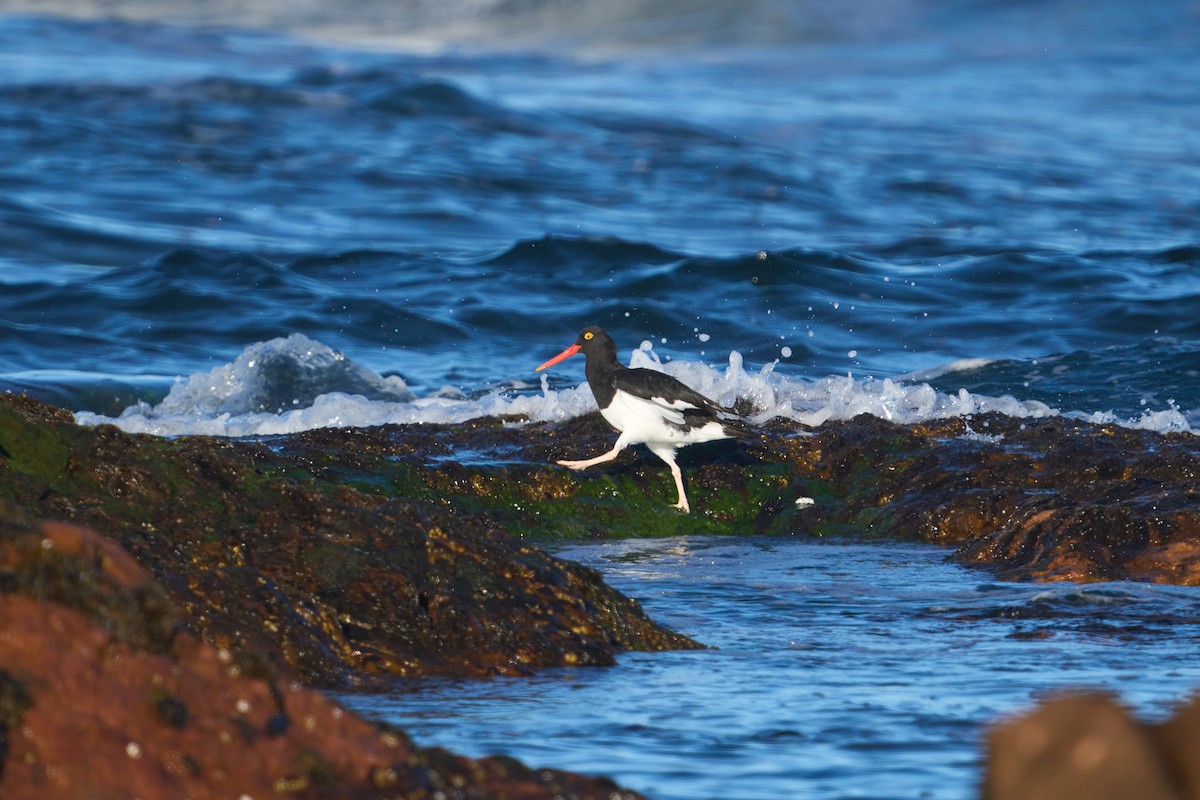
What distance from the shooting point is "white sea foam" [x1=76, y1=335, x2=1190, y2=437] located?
991cm

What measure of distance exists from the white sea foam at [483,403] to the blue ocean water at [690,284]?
38 millimetres

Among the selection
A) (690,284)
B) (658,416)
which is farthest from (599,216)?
(658,416)

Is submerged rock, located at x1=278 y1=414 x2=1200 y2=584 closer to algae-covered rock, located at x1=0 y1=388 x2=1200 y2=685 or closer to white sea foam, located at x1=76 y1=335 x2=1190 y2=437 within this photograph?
algae-covered rock, located at x1=0 y1=388 x2=1200 y2=685

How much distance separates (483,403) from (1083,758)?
8.38m

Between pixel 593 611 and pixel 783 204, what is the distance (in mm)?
17759

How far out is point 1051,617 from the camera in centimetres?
573

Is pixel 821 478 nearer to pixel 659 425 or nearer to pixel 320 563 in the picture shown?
pixel 659 425

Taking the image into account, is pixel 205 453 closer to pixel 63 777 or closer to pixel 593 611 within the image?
pixel 593 611

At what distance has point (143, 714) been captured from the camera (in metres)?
2.75

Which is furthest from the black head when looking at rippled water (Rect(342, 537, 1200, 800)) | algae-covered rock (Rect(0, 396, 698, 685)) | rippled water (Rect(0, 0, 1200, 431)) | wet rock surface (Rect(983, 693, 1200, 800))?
wet rock surface (Rect(983, 693, 1200, 800))

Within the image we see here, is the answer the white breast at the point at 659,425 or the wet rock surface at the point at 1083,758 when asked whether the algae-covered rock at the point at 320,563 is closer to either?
the wet rock surface at the point at 1083,758

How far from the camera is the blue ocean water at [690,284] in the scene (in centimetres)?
477

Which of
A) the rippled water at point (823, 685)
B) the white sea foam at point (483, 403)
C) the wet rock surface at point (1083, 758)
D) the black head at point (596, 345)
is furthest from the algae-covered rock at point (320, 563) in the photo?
the black head at point (596, 345)

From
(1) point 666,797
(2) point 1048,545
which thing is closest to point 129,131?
(2) point 1048,545
